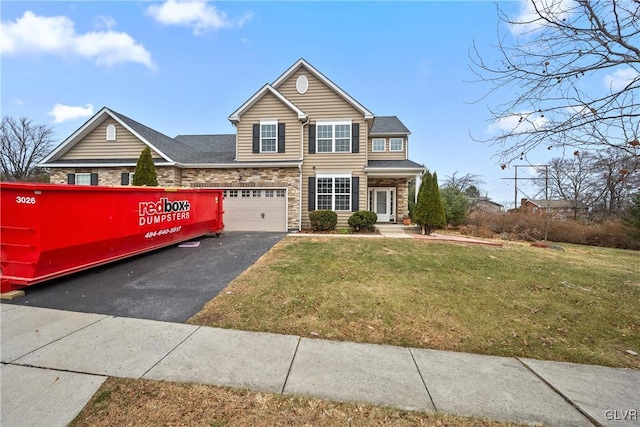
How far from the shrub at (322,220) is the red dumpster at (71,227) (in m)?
6.44

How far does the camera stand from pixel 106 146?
14133 millimetres

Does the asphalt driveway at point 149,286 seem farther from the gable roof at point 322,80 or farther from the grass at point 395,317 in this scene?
the gable roof at point 322,80

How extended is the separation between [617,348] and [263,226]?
12.1 metres

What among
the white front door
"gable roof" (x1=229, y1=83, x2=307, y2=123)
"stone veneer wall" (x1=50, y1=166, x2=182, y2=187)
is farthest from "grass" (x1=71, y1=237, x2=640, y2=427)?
"stone veneer wall" (x1=50, y1=166, x2=182, y2=187)

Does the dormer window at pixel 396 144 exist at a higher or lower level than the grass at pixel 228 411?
higher

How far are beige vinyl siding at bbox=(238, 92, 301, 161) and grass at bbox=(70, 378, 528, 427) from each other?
40.0 ft

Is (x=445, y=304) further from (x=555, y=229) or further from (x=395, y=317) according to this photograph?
(x=555, y=229)

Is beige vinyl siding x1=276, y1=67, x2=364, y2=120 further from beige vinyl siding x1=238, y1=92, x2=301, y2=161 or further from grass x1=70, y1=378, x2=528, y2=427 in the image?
grass x1=70, y1=378, x2=528, y2=427

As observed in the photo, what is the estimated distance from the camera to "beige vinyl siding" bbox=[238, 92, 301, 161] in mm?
13711

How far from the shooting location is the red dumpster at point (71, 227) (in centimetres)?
495

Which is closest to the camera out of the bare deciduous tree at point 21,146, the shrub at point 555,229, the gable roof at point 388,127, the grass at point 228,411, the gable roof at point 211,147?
the grass at point 228,411

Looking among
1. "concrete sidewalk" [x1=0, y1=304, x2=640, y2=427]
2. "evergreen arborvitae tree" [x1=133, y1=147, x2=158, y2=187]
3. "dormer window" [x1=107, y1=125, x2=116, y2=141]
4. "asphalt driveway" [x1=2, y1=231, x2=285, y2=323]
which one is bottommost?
"concrete sidewalk" [x1=0, y1=304, x2=640, y2=427]

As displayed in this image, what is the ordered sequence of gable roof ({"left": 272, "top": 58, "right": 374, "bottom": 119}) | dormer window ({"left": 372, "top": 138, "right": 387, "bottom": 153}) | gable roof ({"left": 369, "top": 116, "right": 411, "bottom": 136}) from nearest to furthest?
1. gable roof ({"left": 272, "top": 58, "right": 374, "bottom": 119})
2. gable roof ({"left": 369, "top": 116, "right": 411, "bottom": 136})
3. dormer window ({"left": 372, "top": 138, "right": 387, "bottom": 153})

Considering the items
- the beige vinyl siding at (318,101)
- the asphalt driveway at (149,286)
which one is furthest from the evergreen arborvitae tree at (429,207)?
the asphalt driveway at (149,286)
